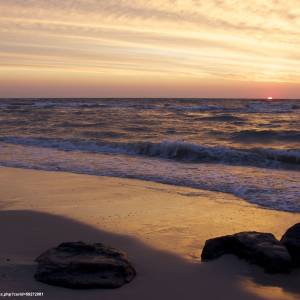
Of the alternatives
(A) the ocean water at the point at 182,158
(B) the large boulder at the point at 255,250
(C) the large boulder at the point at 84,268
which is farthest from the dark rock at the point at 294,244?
(A) the ocean water at the point at 182,158

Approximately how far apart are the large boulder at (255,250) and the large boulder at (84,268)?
985 mm

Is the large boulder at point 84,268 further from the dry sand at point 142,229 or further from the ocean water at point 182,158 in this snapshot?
the ocean water at point 182,158

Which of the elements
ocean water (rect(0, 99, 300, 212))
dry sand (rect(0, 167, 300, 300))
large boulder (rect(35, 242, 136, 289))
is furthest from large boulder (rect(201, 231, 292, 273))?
ocean water (rect(0, 99, 300, 212))

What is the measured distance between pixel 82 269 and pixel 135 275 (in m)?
0.54

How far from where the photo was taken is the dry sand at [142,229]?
4410 mm

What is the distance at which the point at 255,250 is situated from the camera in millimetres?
4973

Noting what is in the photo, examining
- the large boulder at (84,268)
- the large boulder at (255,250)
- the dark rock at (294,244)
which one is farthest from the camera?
the dark rock at (294,244)

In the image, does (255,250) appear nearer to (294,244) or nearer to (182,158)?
(294,244)

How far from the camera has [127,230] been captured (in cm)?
642

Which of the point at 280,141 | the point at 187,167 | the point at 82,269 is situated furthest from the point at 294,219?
the point at 280,141

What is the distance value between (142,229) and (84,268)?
2.05 metres

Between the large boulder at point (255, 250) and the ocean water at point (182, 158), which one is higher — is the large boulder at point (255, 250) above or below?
above

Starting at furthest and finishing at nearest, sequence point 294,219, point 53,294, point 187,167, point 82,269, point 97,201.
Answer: point 187,167 < point 97,201 < point 294,219 < point 82,269 < point 53,294

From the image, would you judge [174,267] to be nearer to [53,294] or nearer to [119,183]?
[53,294]
